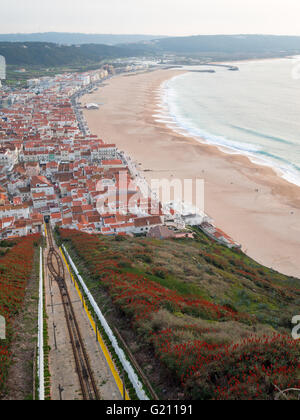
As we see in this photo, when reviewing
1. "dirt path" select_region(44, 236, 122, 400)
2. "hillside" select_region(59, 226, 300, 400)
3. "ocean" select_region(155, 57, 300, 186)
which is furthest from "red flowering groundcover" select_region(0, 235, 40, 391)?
"ocean" select_region(155, 57, 300, 186)

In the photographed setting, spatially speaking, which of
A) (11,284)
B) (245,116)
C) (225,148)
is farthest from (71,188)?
(245,116)

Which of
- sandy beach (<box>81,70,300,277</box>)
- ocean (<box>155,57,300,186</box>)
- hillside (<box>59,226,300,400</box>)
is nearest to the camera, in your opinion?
hillside (<box>59,226,300,400</box>)

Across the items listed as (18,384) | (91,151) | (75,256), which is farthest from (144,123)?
(18,384)

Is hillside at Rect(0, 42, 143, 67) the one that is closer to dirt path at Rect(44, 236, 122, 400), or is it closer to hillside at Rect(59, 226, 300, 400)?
hillside at Rect(59, 226, 300, 400)

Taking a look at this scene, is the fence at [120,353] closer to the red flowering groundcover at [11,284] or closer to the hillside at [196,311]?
the hillside at [196,311]

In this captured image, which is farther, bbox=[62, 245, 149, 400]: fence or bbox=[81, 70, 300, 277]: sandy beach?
bbox=[81, 70, 300, 277]: sandy beach

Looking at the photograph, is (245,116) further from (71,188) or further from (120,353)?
(120,353)

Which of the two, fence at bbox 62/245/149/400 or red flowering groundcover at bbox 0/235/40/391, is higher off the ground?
fence at bbox 62/245/149/400

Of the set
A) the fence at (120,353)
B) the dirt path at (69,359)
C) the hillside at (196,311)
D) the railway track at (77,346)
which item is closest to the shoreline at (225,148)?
the hillside at (196,311)
